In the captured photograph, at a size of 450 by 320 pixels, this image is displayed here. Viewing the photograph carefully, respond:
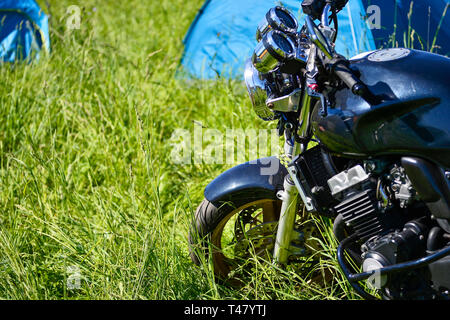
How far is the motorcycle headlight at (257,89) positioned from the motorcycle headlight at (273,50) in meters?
0.14

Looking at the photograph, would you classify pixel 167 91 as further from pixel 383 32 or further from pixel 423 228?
pixel 423 228

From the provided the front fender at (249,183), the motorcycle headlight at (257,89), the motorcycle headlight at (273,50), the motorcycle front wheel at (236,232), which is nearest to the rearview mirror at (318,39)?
the motorcycle headlight at (273,50)

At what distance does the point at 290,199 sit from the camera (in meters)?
2.04

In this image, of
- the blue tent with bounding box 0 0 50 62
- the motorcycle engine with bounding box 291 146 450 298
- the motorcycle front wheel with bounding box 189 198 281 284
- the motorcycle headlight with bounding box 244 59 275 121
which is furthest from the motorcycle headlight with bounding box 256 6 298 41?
the blue tent with bounding box 0 0 50 62

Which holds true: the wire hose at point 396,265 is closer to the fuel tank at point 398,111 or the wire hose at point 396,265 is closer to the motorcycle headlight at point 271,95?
the fuel tank at point 398,111

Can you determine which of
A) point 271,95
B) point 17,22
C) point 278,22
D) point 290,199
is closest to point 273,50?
point 278,22

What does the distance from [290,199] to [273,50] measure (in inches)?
24.0

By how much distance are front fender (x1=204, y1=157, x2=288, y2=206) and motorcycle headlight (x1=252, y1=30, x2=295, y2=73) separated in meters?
0.50

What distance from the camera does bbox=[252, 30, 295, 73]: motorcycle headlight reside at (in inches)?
66.2

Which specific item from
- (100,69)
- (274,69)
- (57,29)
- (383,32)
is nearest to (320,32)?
(274,69)

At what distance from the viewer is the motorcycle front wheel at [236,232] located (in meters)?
2.20

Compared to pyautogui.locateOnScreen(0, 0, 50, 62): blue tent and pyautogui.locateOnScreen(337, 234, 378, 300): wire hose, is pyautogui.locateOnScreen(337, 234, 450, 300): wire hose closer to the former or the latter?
pyautogui.locateOnScreen(337, 234, 378, 300): wire hose

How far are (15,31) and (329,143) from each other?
344cm

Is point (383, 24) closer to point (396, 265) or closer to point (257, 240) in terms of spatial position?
point (257, 240)
